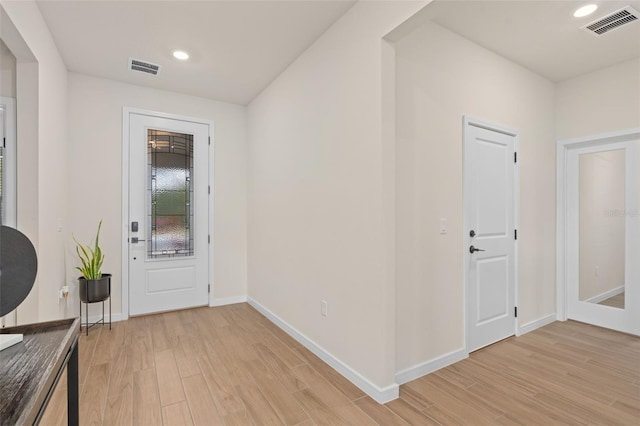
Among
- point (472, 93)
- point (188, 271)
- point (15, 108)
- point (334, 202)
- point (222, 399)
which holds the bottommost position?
point (222, 399)

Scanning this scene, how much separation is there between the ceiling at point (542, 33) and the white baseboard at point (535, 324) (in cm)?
A: 276

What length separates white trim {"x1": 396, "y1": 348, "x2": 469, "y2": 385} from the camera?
2.28m

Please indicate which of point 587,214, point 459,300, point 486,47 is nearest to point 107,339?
point 459,300

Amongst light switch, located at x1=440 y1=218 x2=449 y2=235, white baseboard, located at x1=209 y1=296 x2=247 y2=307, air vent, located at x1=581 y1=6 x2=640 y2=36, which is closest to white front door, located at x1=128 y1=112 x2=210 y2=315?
white baseboard, located at x1=209 y1=296 x2=247 y2=307

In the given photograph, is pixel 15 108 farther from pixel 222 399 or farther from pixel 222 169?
pixel 222 399

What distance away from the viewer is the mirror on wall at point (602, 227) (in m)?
3.33

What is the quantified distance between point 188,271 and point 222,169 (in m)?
1.43

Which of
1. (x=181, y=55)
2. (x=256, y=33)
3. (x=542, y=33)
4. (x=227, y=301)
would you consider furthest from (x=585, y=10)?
(x=227, y=301)

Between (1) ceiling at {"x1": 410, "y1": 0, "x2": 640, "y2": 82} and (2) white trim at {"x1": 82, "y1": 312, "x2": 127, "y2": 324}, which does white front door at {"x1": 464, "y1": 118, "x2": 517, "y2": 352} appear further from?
(2) white trim at {"x1": 82, "y1": 312, "x2": 127, "y2": 324}

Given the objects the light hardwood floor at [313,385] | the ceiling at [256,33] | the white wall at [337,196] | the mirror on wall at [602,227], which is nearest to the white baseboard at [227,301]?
the white wall at [337,196]

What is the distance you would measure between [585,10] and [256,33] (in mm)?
2654

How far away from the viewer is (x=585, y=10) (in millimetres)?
2441

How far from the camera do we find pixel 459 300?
2658 mm

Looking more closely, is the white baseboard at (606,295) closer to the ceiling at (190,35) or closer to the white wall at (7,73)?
the ceiling at (190,35)
